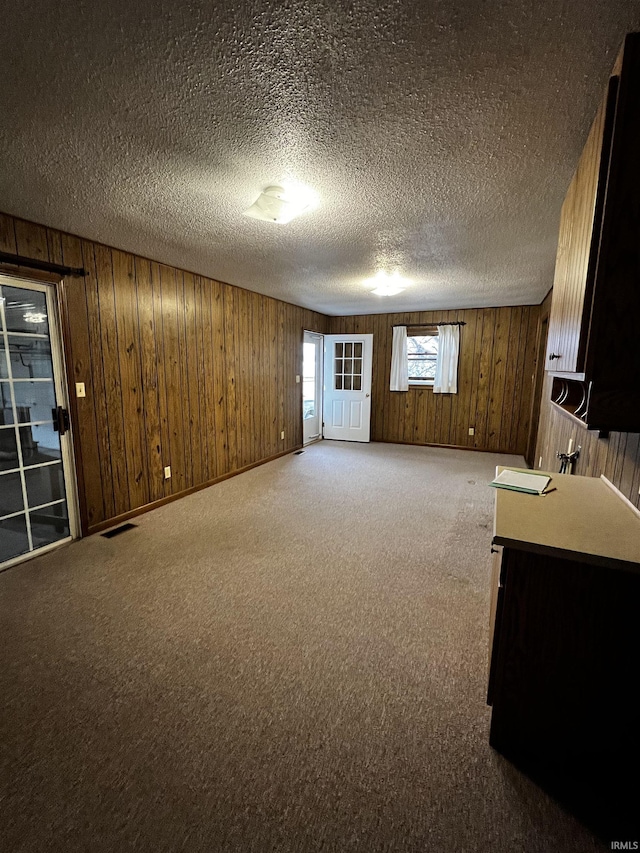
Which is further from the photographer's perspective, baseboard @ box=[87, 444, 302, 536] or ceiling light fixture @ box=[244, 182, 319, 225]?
baseboard @ box=[87, 444, 302, 536]

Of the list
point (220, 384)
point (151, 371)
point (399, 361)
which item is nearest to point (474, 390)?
point (399, 361)

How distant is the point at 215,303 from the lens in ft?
14.4

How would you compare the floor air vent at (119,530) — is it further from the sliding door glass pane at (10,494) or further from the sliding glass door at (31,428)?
the sliding door glass pane at (10,494)

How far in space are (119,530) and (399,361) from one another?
5.06 meters

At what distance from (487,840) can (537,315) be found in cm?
603

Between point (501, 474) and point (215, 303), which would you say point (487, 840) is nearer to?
point (501, 474)

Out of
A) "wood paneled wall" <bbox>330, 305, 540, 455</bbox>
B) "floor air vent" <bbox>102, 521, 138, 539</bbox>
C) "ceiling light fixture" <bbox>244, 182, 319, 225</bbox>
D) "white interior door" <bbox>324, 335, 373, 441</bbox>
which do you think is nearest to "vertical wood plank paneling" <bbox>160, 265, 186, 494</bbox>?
"floor air vent" <bbox>102, 521, 138, 539</bbox>

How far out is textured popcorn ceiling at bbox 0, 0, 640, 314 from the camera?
1090 millimetres

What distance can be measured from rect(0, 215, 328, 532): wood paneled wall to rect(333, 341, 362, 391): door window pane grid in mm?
1959

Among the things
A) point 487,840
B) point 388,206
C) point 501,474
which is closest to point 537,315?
point 388,206

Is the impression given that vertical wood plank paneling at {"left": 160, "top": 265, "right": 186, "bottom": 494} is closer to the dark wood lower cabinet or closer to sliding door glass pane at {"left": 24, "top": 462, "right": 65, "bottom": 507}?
sliding door glass pane at {"left": 24, "top": 462, "right": 65, "bottom": 507}

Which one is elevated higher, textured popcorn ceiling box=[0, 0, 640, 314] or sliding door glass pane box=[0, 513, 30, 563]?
textured popcorn ceiling box=[0, 0, 640, 314]

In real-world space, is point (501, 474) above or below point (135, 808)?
above

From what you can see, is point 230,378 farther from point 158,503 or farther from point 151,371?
point 158,503
